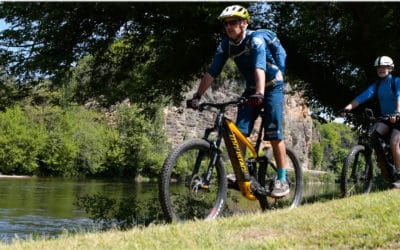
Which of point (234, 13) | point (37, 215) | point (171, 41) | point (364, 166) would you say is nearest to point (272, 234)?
point (234, 13)

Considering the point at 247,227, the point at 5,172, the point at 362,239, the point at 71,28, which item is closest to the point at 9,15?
the point at 71,28

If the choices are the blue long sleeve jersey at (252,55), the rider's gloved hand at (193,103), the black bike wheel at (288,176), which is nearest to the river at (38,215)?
the black bike wheel at (288,176)

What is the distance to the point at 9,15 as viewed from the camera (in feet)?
46.1

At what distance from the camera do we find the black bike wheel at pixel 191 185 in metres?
6.27

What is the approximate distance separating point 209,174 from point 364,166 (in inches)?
186

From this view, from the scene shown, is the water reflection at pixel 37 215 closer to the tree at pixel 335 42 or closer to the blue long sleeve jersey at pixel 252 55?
the tree at pixel 335 42

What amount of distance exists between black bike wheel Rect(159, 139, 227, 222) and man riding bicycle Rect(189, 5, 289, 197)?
0.54 metres

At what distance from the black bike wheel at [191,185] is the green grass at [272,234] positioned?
431mm

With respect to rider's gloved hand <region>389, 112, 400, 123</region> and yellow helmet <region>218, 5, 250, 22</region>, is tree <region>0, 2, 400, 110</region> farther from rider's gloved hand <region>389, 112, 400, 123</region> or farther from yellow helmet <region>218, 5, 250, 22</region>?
yellow helmet <region>218, 5, 250, 22</region>

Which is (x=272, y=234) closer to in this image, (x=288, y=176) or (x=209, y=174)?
(x=209, y=174)

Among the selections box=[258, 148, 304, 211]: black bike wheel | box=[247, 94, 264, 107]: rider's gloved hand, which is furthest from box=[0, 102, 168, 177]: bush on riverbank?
box=[247, 94, 264, 107]: rider's gloved hand

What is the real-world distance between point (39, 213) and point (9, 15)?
68.5ft

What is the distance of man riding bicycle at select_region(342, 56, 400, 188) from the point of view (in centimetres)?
988

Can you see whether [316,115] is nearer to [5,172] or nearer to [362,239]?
[362,239]
